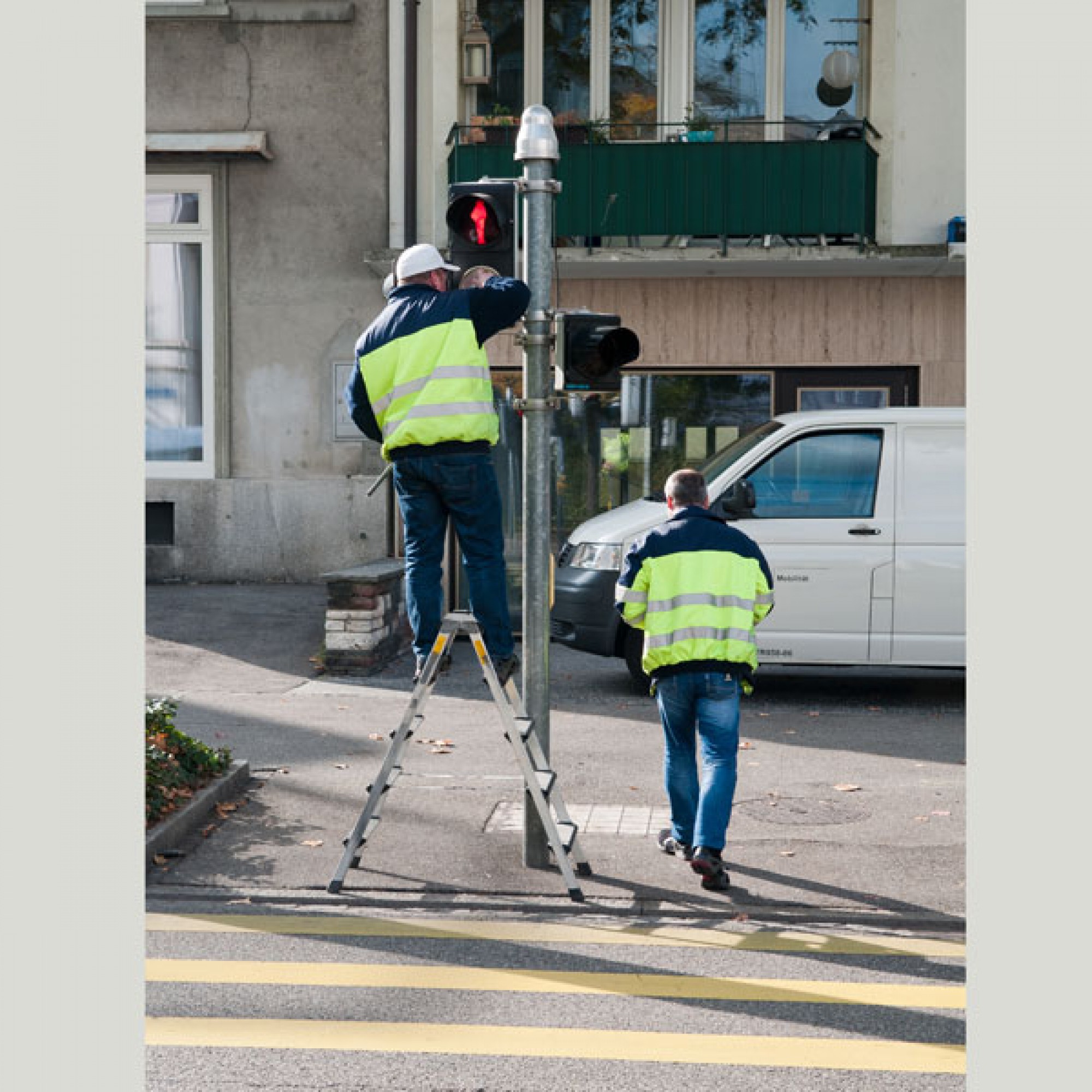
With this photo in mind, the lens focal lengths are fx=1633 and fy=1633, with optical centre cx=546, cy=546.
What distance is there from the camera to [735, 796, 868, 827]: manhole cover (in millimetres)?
7941

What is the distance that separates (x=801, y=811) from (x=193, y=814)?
9.76 ft

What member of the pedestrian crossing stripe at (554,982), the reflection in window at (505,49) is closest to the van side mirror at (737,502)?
the pedestrian crossing stripe at (554,982)

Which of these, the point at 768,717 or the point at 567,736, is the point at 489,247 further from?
the point at 768,717

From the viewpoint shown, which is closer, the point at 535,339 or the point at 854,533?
the point at 535,339

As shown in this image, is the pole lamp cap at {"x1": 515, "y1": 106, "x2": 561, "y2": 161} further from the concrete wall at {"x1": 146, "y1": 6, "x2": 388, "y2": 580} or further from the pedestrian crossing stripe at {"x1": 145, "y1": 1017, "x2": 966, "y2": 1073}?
the concrete wall at {"x1": 146, "y1": 6, "x2": 388, "y2": 580}


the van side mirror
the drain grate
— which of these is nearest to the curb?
the drain grate

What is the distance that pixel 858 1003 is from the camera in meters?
5.23

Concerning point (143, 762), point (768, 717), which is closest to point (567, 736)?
point (768, 717)

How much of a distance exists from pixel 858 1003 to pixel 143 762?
3396 mm

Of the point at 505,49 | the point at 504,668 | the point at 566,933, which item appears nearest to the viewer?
the point at 566,933

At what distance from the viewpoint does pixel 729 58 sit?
1723 centimetres

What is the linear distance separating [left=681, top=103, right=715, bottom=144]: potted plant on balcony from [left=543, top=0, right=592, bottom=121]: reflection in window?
1097 mm

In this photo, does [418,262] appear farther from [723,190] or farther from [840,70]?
[840,70]

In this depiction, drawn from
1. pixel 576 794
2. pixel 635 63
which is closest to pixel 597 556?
pixel 576 794
